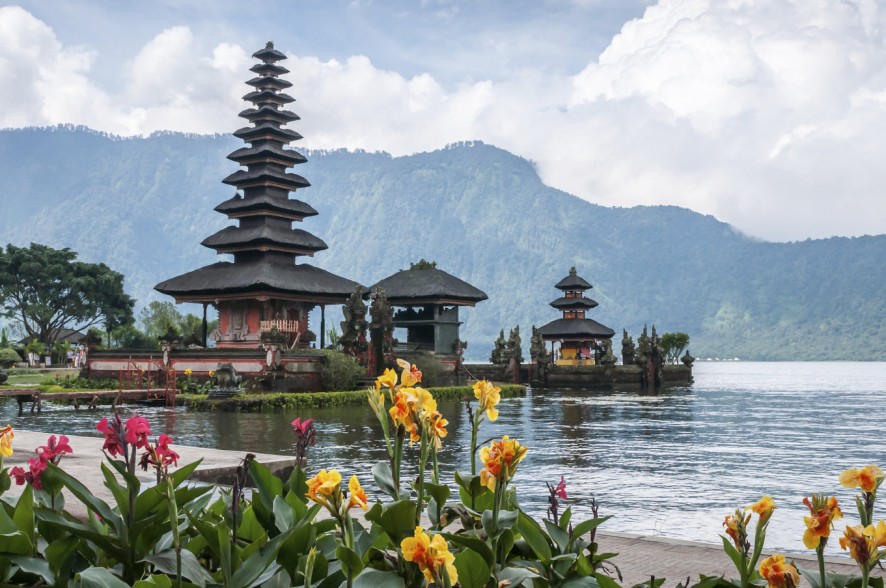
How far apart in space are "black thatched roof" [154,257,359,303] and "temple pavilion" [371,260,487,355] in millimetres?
5682

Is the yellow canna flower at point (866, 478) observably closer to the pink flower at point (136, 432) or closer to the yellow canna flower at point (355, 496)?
the yellow canna flower at point (355, 496)

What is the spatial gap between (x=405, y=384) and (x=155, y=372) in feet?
126

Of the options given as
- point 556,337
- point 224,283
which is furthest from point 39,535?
point 556,337

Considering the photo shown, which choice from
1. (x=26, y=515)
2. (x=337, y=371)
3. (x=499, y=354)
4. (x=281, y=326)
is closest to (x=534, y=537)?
(x=26, y=515)

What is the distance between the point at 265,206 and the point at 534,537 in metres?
46.1

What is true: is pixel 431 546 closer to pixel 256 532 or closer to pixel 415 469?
pixel 256 532

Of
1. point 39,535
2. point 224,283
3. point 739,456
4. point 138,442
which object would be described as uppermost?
point 224,283

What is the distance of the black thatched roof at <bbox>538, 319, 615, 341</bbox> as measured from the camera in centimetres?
6588

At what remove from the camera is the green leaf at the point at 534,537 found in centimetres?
378

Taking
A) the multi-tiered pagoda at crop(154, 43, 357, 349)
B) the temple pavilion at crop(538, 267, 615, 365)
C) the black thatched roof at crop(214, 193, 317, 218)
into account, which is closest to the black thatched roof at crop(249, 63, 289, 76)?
the multi-tiered pagoda at crop(154, 43, 357, 349)

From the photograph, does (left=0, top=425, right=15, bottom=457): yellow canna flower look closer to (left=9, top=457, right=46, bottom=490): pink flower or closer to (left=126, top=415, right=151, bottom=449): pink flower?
(left=9, top=457, right=46, bottom=490): pink flower

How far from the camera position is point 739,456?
1947 cm

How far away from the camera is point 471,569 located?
10.6 ft

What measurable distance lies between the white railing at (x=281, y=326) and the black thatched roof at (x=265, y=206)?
6.62 meters
